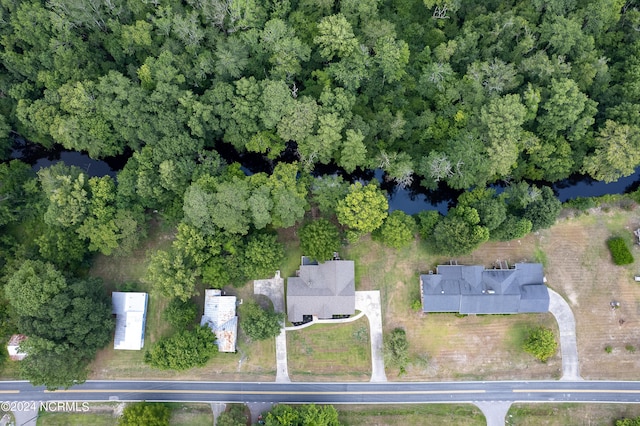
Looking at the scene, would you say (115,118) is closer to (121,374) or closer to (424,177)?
(121,374)

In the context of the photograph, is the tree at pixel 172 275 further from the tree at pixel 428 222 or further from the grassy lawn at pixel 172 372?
the tree at pixel 428 222

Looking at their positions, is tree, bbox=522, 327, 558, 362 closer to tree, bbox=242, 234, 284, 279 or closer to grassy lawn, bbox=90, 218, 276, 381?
grassy lawn, bbox=90, 218, 276, 381

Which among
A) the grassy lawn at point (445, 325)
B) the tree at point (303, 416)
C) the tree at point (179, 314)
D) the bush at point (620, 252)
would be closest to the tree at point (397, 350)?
the grassy lawn at point (445, 325)

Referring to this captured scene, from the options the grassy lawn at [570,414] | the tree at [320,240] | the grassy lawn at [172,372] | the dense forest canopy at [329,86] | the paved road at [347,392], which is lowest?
the grassy lawn at [570,414]

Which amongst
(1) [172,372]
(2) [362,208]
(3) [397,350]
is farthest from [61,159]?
(3) [397,350]

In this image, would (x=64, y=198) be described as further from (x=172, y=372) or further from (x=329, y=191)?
(x=329, y=191)

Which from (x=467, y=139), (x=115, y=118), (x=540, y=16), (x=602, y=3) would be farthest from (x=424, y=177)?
(x=115, y=118)
